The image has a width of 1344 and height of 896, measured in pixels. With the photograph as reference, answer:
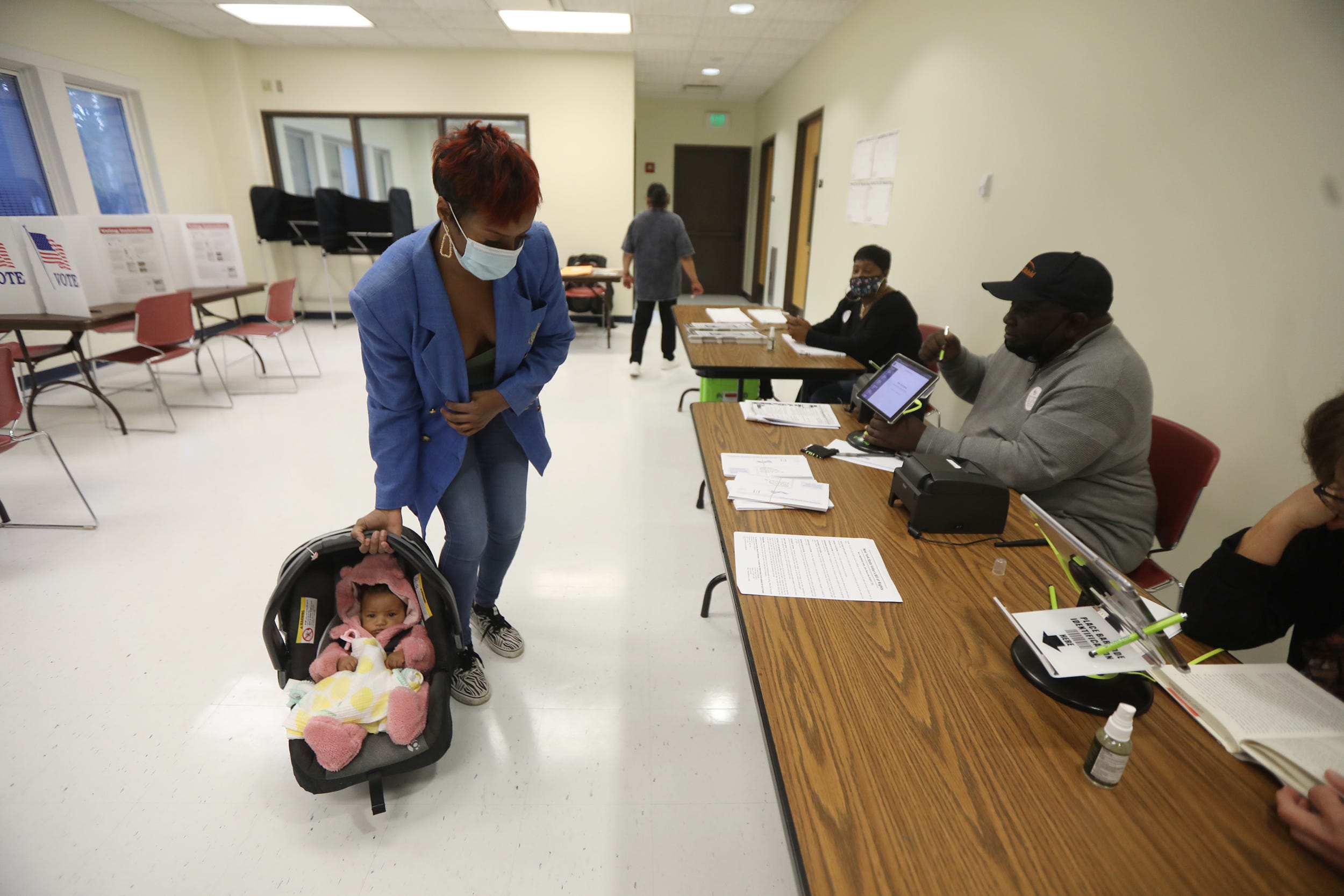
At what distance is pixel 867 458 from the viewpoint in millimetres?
1707

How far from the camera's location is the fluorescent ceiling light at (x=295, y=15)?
5301mm

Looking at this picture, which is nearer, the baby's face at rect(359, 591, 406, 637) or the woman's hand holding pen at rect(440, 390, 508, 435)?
the woman's hand holding pen at rect(440, 390, 508, 435)

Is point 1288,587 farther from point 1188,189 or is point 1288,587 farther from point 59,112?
point 59,112

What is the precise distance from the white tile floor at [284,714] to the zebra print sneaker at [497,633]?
0.05 metres

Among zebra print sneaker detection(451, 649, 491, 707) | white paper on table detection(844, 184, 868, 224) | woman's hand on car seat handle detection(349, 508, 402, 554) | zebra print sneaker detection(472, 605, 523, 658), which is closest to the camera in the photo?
woman's hand on car seat handle detection(349, 508, 402, 554)

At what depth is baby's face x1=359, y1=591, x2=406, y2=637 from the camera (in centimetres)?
158

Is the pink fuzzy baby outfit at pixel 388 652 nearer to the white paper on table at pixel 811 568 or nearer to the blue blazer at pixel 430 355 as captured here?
the blue blazer at pixel 430 355

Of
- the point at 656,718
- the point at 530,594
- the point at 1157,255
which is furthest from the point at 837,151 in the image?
the point at 656,718

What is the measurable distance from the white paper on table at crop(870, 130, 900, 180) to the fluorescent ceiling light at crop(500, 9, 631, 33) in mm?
2582

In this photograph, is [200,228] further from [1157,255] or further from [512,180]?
[1157,255]

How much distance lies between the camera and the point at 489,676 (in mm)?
1876

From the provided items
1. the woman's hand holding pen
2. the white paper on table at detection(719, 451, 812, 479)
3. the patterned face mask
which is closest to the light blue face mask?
the woman's hand holding pen

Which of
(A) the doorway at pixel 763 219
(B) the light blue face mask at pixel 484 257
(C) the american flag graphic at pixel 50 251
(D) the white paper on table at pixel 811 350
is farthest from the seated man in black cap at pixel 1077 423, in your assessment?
(A) the doorway at pixel 763 219

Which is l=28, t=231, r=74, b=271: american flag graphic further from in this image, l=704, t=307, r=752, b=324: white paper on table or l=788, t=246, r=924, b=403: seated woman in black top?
l=788, t=246, r=924, b=403: seated woman in black top
